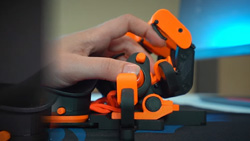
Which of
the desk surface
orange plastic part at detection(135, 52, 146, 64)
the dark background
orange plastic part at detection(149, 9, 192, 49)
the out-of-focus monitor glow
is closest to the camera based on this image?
the dark background

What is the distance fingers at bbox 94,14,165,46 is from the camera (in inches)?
32.2

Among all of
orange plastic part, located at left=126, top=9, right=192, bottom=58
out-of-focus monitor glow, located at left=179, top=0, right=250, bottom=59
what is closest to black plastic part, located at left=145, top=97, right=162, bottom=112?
orange plastic part, located at left=126, top=9, right=192, bottom=58

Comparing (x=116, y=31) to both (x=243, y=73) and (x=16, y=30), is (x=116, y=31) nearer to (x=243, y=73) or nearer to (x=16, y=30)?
(x=16, y=30)

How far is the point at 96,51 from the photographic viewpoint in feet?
2.76

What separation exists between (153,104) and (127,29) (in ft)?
1.14

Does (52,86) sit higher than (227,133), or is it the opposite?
(52,86)

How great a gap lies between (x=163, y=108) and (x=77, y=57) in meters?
0.29

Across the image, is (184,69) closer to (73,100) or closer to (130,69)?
(130,69)

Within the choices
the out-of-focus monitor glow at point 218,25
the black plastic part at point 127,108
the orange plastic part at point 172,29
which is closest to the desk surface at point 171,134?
the black plastic part at point 127,108

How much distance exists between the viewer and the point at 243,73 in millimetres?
2184

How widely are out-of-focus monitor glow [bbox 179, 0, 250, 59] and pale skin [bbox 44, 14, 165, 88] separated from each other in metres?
0.74

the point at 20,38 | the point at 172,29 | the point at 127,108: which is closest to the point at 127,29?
the point at 172,29

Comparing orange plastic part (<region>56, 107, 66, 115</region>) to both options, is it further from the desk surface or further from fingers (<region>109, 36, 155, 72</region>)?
fingers (<region>109, 36, 155, 72</region>)

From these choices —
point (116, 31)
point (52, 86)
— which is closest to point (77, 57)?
point (52, 86)
